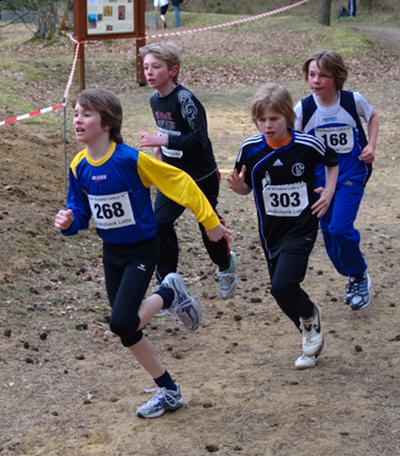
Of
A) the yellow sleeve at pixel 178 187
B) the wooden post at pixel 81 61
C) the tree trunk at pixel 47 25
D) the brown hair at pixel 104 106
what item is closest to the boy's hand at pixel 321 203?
the yellow sleeve at pixel 178 187

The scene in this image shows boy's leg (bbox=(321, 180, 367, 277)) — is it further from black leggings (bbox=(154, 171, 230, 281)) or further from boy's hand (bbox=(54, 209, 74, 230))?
boy's hand (bbox=(54, 209, 74, 230))

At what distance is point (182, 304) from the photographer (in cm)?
557

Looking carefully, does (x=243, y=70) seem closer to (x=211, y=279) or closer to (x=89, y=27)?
(x=89, y=27)

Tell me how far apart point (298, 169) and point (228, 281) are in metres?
1.84

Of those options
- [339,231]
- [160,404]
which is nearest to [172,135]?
[339,231]

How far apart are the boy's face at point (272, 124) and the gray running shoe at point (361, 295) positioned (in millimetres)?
1900

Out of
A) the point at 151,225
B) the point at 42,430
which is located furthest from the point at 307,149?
the point at 42,430

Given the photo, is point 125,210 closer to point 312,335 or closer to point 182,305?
point 182,305

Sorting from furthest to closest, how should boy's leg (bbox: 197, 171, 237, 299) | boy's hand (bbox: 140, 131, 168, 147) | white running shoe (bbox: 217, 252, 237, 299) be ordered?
1. white running shoe (bbox: 217, 252, 237, 299)
2. boy's leg (bbox: 197, 171, 237, 299)
3. boy's hand (bbox: 140, 131, 168, 147)

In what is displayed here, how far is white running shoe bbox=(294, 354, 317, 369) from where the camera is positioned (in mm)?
5891

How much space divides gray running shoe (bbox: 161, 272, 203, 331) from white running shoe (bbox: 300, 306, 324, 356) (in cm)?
70

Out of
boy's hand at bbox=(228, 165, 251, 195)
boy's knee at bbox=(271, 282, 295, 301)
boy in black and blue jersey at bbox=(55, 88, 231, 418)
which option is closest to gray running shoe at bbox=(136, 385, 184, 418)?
boy in black and blue jersey at bbox=(55, 88, 231, 418)

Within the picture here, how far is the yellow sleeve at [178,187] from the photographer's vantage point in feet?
16.2

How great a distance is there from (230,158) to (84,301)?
20.1ft
